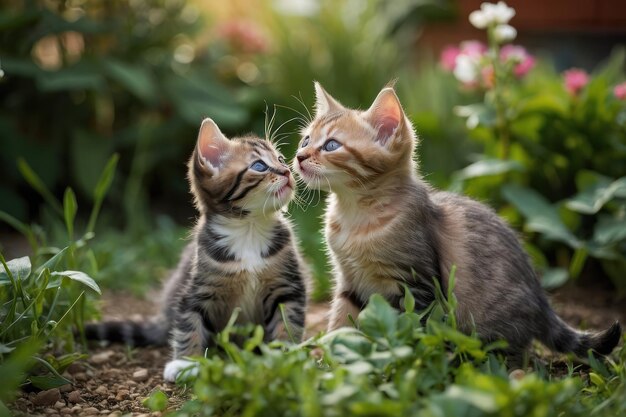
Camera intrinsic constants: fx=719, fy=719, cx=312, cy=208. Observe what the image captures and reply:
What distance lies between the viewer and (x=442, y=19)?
27.8 feet

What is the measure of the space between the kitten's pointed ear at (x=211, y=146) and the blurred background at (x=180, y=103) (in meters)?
1.45

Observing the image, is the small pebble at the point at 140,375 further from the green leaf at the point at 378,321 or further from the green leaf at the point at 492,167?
the green leaf at the point at 492,167

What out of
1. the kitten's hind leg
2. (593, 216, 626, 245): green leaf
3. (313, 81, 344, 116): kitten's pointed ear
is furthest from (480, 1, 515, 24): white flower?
the kitten's hind leg

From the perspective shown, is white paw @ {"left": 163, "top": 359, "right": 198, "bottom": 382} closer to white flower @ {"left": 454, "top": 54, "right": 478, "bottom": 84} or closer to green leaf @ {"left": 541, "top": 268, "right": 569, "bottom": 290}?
green leaf @ {"left": 541, "top": 268, "right": 569, "bottom": 290}

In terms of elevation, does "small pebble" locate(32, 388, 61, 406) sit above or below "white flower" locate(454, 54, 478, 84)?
below

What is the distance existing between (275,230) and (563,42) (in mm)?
5848

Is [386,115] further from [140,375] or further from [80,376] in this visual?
[80,376]

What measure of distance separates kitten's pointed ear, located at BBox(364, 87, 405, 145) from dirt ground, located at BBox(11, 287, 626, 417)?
47.0 inches

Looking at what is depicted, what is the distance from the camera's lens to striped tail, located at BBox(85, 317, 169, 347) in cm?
346

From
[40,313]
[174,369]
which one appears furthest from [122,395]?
[40,313]

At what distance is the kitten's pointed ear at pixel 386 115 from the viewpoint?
2.89 meters

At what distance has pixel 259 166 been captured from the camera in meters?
3.06

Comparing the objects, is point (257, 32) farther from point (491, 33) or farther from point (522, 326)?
point (522, 326)

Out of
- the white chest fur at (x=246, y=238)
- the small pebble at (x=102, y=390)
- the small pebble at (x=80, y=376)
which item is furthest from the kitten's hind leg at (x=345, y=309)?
the small pebble at (x=80, y=376)
